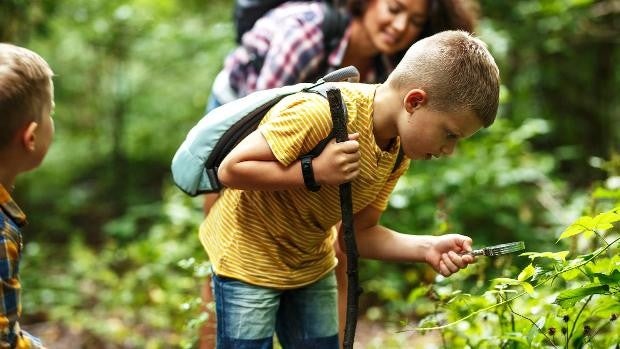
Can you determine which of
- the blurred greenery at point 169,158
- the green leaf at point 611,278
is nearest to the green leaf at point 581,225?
the green leaf at point 611,278

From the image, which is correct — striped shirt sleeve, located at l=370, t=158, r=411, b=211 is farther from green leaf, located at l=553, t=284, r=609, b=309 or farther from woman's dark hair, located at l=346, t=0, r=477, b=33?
woman's dark hair, located at l=346, t=0, r=477, b=33

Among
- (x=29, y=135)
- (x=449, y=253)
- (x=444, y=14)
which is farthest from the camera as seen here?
(x=444, y=14)

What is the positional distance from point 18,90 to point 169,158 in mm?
6061

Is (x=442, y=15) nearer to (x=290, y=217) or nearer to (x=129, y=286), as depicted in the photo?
(x=290, y=217)

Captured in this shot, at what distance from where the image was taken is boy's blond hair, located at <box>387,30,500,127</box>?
2.12m

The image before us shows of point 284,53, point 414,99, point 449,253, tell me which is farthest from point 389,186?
point 284,53

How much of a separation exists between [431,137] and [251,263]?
0.73 m

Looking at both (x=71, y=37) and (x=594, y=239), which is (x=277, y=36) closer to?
(x=594, y=239)

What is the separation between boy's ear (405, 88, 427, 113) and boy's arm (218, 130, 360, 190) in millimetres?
184

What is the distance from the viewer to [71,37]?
7.75 metres

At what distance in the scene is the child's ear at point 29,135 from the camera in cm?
220

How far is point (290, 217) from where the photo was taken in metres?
2.38

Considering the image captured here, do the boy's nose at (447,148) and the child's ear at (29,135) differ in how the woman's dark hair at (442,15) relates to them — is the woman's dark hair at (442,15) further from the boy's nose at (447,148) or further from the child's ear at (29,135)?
the child's ear at (29,135)

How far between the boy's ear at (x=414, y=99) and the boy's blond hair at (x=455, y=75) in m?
0.02
